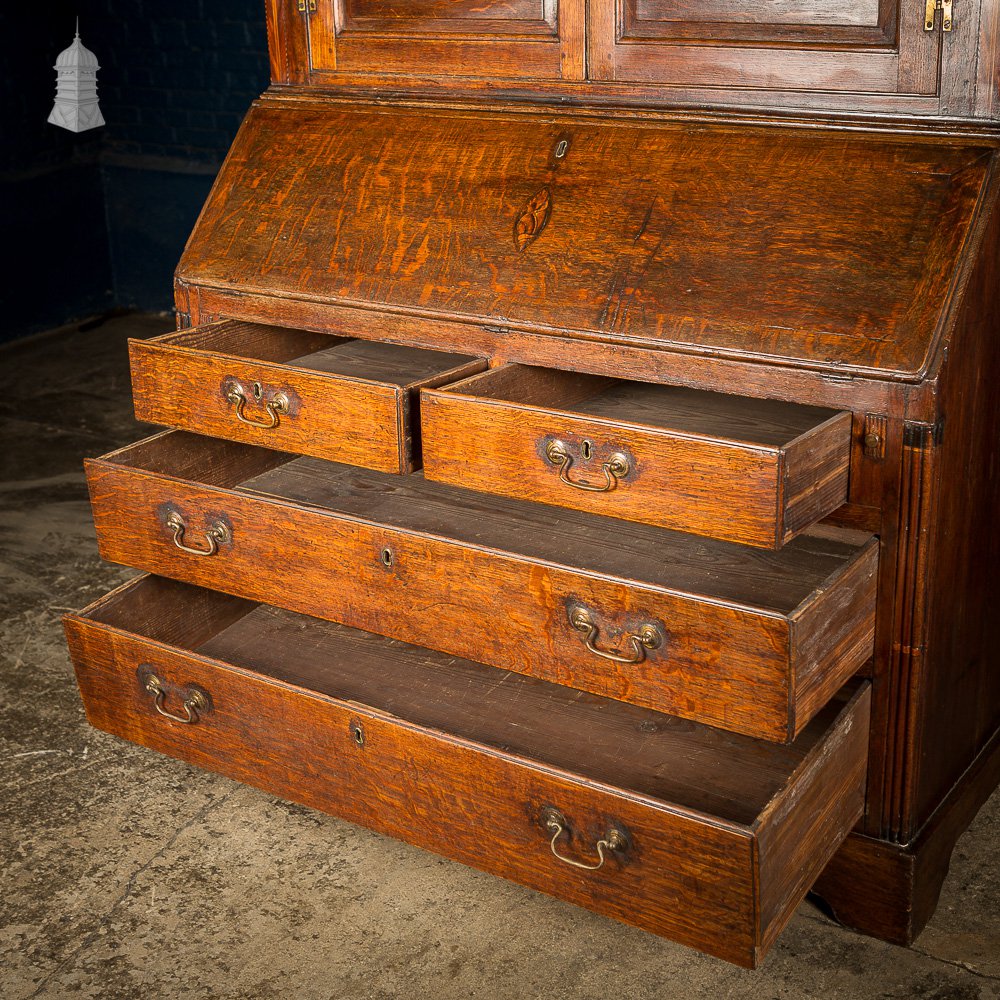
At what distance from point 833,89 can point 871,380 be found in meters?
0.48

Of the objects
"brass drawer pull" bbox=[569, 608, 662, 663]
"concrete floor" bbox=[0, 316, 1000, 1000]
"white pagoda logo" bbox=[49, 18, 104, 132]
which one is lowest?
"concrete floor" bbox=[0, 316, 1000, 1000]

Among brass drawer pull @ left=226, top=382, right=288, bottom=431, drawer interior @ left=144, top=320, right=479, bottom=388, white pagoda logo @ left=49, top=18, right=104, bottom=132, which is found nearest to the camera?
brass drawer pull @ left=226, top=382, right=288, bottom=431

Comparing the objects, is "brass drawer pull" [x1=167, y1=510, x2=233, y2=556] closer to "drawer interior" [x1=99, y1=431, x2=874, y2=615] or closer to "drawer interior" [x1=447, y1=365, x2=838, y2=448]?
"drawer interior" [x1=99, y1=431, x2=874, y2=615]

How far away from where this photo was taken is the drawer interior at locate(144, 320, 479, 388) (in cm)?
230

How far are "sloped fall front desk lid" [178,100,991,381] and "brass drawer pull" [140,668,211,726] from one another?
687 mm

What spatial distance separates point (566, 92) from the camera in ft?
7.13

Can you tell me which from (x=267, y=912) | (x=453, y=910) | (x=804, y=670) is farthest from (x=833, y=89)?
(x=267, y=912)

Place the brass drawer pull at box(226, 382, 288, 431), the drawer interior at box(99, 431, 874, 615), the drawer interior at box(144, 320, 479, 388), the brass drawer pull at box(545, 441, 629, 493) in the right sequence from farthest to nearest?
the drawer interior at box(144, 320, 479, 388), the brass drawer pull at box(226, 382, 288, 431), the drawer interior at box(99, 431, 874, 615), the brass drawer pull at box(545, 441, 629, 493)

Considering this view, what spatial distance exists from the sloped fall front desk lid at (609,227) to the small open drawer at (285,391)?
0.12 metres

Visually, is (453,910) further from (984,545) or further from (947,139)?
(947,139)

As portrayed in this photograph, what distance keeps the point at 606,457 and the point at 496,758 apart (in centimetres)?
45

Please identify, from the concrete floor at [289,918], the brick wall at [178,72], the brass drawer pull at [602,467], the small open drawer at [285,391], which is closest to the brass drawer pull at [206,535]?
the small open drawer at [285,391]

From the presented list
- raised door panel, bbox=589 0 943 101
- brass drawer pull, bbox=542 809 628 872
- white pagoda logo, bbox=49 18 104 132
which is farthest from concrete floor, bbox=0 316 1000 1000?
white pagoda logo, bbox=49 18 104 132

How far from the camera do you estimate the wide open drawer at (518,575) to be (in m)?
1.72
